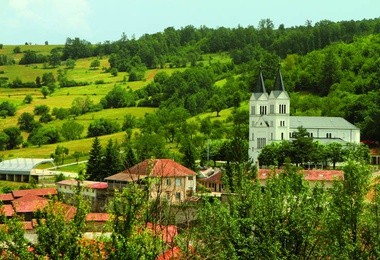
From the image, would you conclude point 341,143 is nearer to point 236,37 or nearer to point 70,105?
point 70,105

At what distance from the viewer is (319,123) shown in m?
84.4

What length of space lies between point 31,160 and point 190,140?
1828 cm

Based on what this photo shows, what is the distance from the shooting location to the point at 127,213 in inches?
808

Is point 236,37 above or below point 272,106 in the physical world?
above

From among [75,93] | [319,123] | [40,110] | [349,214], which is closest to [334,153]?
[319,123]

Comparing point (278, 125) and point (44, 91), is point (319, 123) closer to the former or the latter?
point (278, 125)

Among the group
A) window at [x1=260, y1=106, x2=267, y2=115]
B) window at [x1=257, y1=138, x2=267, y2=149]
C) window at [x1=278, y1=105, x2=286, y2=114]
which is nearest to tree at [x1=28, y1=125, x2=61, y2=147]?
window at [x1=260, y1=106, x2=267, y2=115]

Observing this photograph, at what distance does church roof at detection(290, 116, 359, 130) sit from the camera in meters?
83.6

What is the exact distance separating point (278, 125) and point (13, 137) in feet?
156

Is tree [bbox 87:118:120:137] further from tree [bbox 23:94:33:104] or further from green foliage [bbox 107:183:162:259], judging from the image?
green foliage [bbox 107:183:162:259]

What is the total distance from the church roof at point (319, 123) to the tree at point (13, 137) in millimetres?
46399

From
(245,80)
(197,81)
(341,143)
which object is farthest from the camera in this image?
(197,81)

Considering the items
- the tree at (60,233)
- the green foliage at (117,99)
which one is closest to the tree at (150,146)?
the green foliage at (117,99)

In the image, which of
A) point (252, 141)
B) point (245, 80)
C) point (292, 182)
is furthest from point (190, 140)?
point (292, 182)
